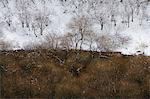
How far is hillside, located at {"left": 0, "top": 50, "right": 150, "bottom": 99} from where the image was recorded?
117 ft

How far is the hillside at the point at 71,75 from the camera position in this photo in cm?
3559

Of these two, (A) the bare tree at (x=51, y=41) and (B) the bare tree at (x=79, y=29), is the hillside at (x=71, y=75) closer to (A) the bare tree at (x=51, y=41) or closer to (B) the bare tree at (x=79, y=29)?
(A) the bare tree at (x=51, y=41)

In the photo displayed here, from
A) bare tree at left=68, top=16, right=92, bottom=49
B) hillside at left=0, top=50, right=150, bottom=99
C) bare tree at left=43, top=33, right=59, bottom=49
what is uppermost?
bare tree at left=68, top=16, right=92, bottom=49

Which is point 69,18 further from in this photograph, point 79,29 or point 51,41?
point 51,41

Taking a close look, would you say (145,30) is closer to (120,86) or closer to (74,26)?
(74,26)

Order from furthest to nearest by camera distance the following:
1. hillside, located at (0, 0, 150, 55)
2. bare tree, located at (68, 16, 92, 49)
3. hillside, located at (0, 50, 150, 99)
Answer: hillside, located at (0, 0, 150, 55) < bare tree, located at (68, 16, 92, 49) < hillside, located at (0, 50, 150, 99)

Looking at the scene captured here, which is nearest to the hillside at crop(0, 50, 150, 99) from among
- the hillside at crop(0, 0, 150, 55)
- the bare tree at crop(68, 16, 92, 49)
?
the bare tree at crop(68, 16, 92, 49)

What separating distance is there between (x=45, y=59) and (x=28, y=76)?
2.31 m

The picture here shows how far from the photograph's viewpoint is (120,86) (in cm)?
3591

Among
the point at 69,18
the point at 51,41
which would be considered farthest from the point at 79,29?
the point at 51,41

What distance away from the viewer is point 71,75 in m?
36.8

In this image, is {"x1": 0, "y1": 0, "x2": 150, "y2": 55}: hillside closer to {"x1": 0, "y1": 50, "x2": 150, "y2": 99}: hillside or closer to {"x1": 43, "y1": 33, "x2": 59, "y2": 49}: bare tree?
{"x1": 43, "y1": 33, "x2": 59, "y2": 49}: bare tree

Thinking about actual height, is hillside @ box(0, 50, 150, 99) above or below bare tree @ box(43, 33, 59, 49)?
below

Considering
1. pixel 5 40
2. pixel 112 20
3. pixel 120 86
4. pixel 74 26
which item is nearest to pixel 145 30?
pixel 112 20
